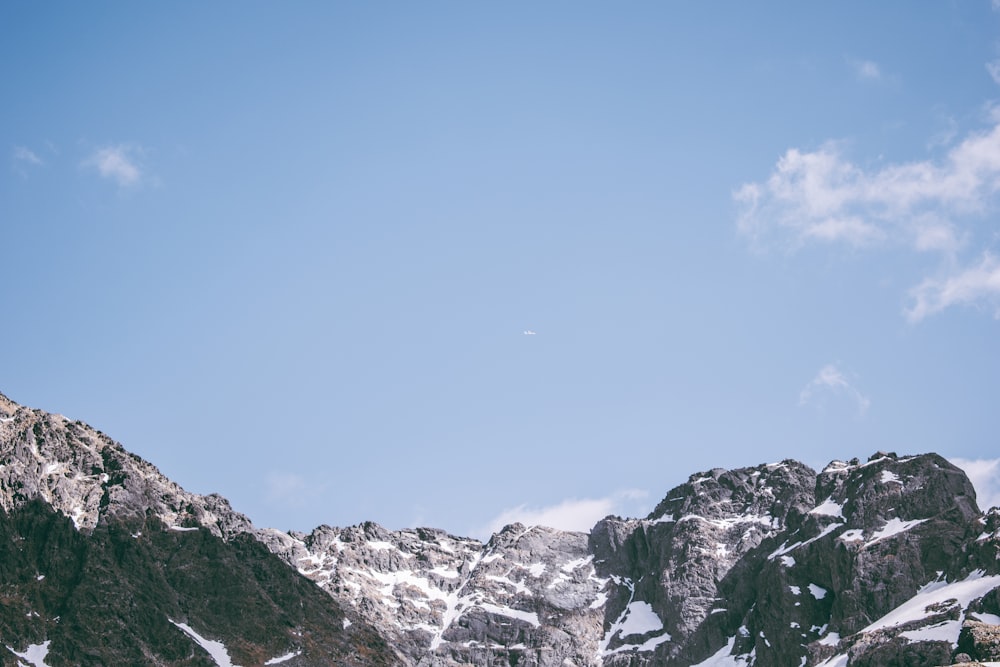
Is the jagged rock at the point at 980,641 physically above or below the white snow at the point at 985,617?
below

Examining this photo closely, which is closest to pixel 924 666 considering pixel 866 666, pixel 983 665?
pixel 866 666

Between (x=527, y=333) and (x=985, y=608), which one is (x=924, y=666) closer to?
(x=985, y=608)

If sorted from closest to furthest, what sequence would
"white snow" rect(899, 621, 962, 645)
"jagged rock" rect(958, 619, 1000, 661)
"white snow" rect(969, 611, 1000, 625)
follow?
1. "jagged rock" rect(958, 619, 1000, 661)
2. "white snow" rect(899, 621, 962, 645)
3. "white snow" rect(969, 611, 1000, 625)

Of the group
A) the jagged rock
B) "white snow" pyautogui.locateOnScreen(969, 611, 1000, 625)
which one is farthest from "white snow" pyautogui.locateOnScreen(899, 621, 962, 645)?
the jagged rock

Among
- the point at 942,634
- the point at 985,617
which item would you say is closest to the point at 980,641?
the point at 942,634

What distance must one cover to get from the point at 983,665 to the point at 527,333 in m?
69.7

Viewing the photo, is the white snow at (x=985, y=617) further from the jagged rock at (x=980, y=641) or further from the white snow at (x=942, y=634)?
the jagged rock at (x=980, y=641)

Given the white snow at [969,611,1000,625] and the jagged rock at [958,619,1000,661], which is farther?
the white snow at [969,611,1000,625]

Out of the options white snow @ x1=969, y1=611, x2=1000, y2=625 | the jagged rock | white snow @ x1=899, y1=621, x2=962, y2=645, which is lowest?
the jagged rock

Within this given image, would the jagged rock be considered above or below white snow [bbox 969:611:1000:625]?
below

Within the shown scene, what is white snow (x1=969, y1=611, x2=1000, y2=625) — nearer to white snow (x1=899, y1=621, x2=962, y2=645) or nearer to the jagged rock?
white snow (x1=899, y1=621, x2=962, y2=645)

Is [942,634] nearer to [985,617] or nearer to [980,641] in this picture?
[985,617]

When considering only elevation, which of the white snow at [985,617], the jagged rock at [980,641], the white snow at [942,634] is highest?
the white snow at [985,617]

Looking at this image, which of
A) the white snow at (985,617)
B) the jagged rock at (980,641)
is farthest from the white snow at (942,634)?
the jagged rock at (980,641)
